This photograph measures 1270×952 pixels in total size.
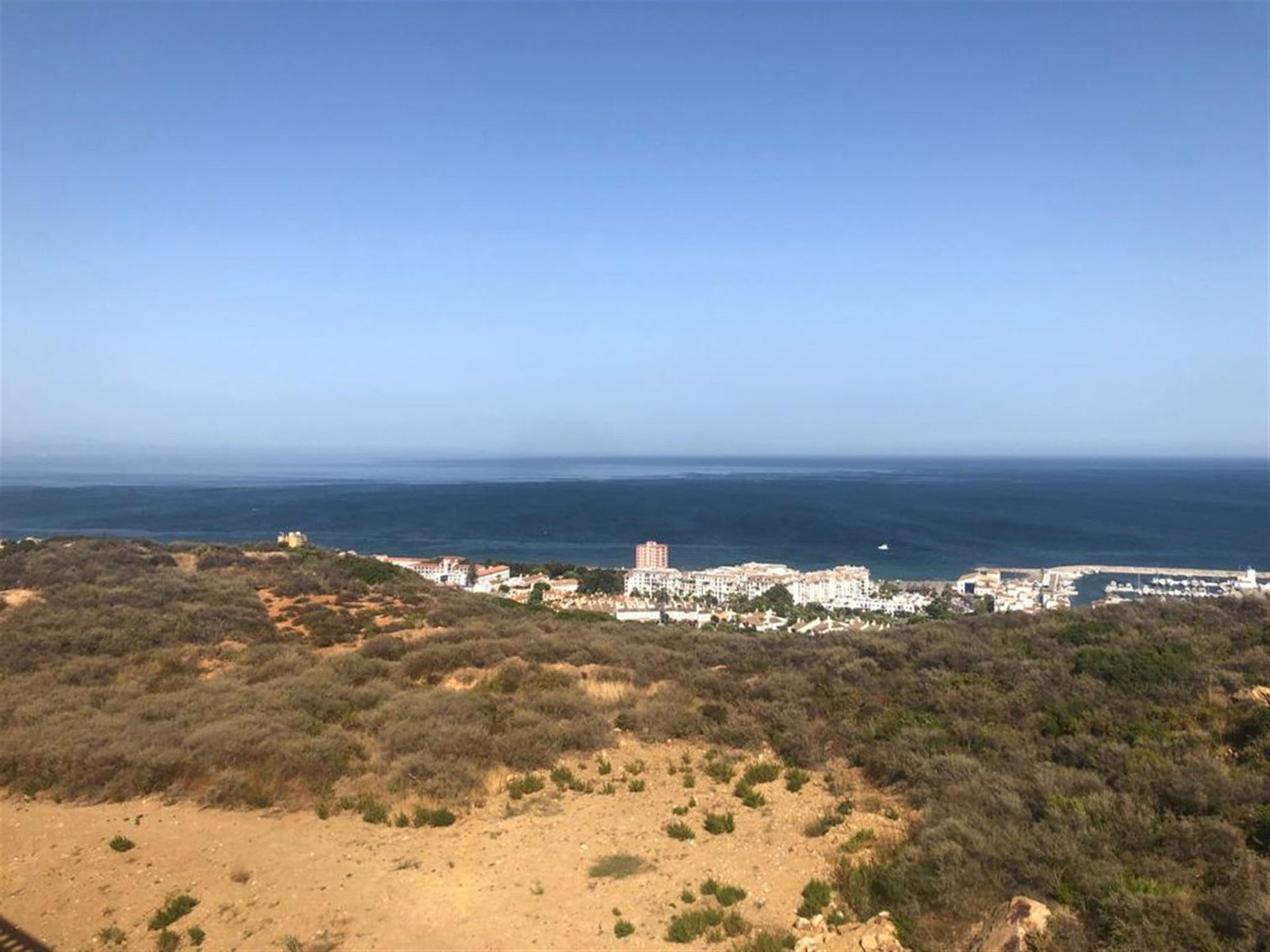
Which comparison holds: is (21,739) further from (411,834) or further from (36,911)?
(411,834)

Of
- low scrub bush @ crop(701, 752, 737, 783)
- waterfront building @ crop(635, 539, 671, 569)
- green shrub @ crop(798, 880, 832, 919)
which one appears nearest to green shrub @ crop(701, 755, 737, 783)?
low scrub bush @ crop(701, 752, 737, 783)

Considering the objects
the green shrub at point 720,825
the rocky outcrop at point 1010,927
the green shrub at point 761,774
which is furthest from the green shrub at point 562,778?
the rocky outcrop at point 1010,927

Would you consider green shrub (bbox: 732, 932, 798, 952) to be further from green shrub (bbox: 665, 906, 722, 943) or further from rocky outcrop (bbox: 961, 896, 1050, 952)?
rocky outcrop (bbox: 961, 896, 1050, 952)

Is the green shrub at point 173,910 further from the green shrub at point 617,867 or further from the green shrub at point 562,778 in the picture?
the green shrub at point 562,778

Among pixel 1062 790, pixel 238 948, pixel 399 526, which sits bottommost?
pixel 399 526

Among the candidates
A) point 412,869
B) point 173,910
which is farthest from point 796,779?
point 173,910

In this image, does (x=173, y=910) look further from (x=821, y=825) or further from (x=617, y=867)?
(x=821, y=825)

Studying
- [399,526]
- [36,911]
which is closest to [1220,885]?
[36,911]
